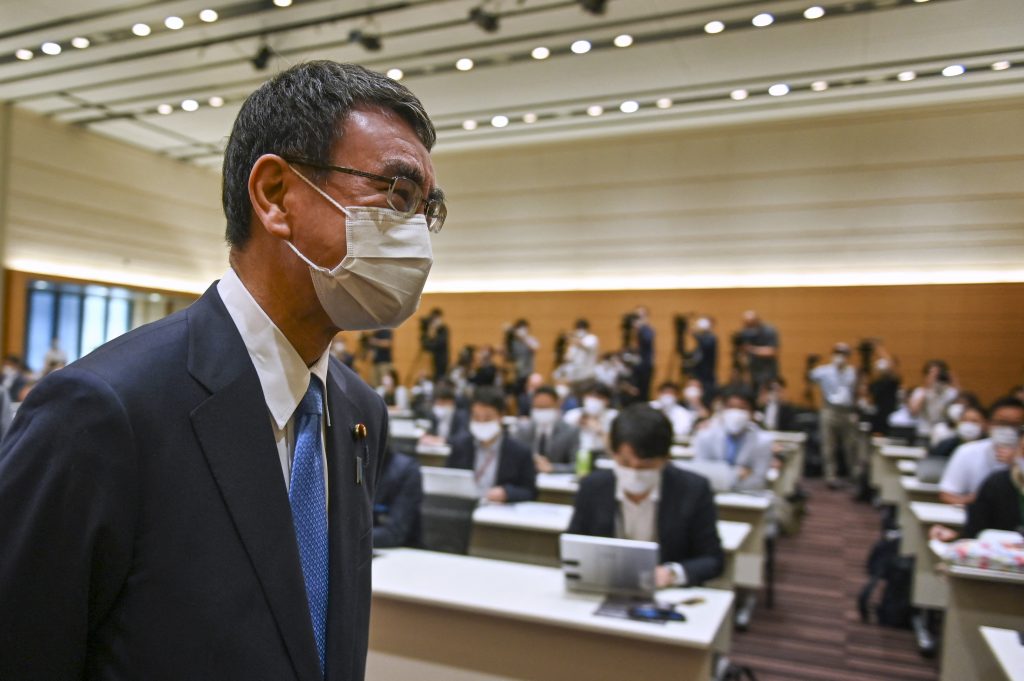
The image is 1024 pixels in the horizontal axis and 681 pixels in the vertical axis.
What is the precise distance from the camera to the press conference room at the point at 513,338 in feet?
2.84

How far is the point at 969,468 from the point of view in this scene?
16.8 ft

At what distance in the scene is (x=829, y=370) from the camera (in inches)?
435

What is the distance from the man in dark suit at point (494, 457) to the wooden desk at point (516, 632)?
1785mm

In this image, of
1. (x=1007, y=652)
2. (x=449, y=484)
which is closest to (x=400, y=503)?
(x=449, y=484)

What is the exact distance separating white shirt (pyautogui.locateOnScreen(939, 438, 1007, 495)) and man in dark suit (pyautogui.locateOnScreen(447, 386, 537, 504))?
2.97 m

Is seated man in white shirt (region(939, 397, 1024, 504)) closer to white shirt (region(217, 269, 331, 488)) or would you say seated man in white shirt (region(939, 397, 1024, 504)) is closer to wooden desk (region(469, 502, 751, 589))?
wooden desk (region(469, 502, 751, 589))

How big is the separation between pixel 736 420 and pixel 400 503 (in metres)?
3.27

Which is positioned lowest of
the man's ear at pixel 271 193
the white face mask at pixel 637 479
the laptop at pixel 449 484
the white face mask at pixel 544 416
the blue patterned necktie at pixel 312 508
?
the laptop at pixel 449 484

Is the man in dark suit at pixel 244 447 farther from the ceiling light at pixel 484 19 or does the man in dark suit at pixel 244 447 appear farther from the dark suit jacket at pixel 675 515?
the ceiling light at pixel 484 19

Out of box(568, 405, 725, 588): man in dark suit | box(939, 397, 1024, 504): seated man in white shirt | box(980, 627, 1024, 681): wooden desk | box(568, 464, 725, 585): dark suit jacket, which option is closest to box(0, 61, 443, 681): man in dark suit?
box(980, 627, 1024, 681): wooden desk

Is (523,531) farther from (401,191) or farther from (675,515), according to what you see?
(401,191)

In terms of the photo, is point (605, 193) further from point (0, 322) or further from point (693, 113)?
point (0, 322)

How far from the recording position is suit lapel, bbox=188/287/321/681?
879 mm

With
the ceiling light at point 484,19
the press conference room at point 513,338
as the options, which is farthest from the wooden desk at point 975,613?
the ceiling light at point 484,19
